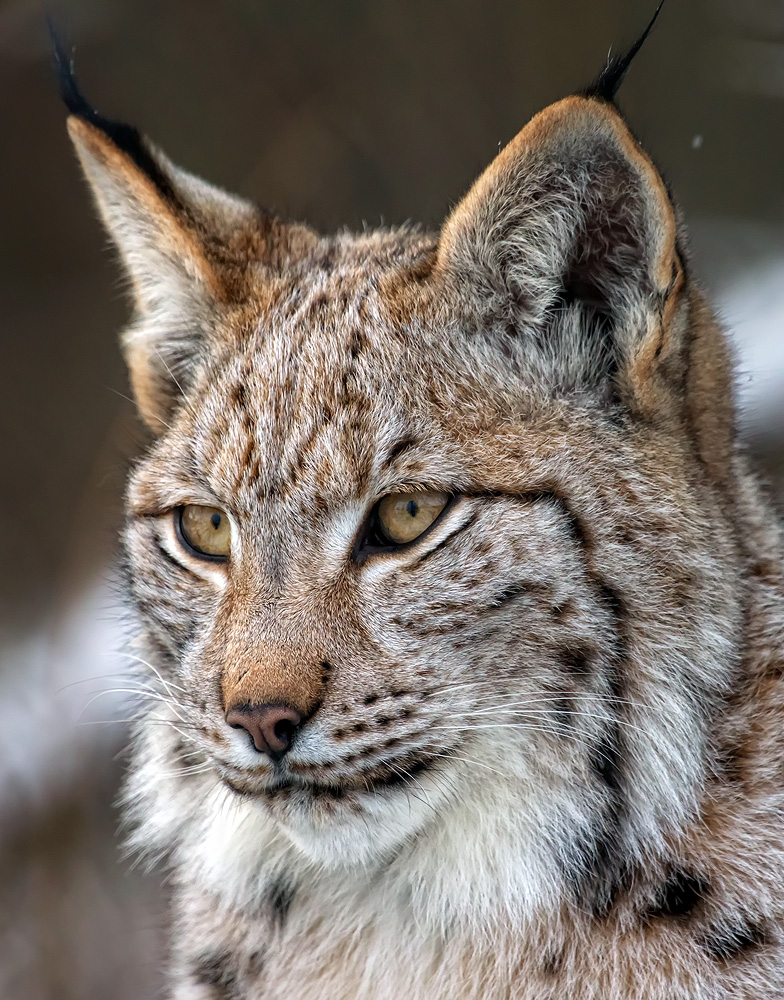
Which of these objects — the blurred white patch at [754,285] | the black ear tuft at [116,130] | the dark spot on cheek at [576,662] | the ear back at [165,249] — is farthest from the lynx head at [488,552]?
the blurred white patch at [754,285]

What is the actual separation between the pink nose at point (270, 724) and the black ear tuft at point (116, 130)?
1418mm

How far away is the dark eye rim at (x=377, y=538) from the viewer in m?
2.43

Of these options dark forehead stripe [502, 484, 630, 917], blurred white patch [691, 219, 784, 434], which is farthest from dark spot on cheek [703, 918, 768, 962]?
blurred white patch [691, 219, 784, 434]

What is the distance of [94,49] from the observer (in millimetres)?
6727

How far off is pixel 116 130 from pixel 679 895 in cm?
222

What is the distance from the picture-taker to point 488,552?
2.37 m

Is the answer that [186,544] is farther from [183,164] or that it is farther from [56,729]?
[183,164]

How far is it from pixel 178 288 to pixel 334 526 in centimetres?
90

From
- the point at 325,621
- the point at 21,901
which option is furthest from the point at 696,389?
the point at 21,901

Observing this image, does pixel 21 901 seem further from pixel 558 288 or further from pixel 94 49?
pixel 94 49

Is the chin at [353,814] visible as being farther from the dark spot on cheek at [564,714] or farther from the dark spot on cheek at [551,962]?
the dark spot on cheek at [551,962]

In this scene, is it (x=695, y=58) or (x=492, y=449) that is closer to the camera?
(x=492, y=449)

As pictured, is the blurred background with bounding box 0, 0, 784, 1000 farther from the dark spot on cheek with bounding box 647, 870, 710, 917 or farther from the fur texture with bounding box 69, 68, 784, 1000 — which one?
the dark spot on cheek with bounding box 647, 870, 710, 917

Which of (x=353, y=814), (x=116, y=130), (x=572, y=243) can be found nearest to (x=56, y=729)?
(x=116, y=130)
